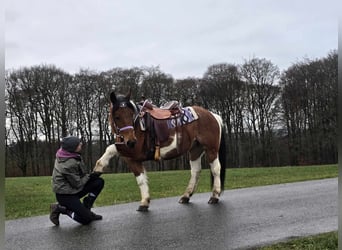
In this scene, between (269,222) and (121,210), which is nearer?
(269,222)

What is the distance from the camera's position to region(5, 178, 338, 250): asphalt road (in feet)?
18.6

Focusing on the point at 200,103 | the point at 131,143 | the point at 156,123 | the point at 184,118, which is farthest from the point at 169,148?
the point at 200,103

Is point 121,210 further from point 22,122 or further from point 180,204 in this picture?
point 22,122

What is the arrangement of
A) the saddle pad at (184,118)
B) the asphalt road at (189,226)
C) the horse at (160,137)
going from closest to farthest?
the asphalt road at (189,226) → the horse at (160,137) → the saddle pad at (184,118)

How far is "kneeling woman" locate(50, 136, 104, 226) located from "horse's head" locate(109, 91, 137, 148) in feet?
2.38

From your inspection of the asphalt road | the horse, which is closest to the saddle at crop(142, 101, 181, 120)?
the horse

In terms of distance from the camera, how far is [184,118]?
8.35m

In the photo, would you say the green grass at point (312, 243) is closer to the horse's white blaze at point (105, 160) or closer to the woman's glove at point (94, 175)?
the woman's glove at point (94, 175)

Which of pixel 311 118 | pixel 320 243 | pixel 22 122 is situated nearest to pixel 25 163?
pixel 22 122

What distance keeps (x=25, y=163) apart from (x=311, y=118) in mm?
30051

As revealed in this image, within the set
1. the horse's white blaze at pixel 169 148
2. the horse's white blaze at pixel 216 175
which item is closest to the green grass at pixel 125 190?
the horse's white blaze at pixel 216 175

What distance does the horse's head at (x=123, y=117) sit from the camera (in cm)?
723

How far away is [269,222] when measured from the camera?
6.76 meters

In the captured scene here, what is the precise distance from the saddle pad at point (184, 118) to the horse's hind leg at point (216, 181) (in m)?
1.02
